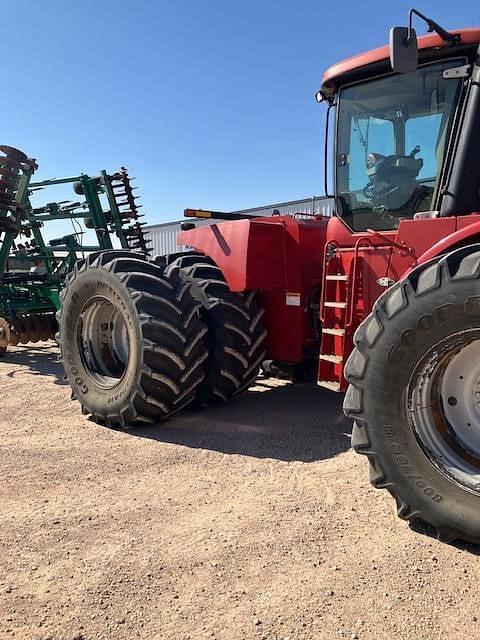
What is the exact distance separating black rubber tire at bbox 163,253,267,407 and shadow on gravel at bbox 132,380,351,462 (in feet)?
0.88

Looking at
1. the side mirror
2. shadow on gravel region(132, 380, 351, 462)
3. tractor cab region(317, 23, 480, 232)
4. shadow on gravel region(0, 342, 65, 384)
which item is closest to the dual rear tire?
shadow on gravel region(132, 380, 351, 462)

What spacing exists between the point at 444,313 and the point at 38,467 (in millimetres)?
2747

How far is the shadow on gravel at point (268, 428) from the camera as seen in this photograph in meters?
4.09

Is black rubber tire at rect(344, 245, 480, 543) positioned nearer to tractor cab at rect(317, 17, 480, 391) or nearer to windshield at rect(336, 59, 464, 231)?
tractor cab at rect(317, 17, 480, 391)

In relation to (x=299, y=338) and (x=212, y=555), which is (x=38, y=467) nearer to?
(x=212, y=555)

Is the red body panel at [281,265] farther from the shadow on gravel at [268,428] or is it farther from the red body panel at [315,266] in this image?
the shadow on gravel at [268,428]

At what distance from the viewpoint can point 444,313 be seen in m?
2.64

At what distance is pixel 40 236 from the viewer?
9.13 metres

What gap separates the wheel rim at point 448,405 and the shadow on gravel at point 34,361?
479cm

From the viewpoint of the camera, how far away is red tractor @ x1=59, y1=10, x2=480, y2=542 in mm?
2750

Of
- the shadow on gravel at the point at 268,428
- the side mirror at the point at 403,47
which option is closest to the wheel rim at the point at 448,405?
the shadow on gravel at the point at 268,428

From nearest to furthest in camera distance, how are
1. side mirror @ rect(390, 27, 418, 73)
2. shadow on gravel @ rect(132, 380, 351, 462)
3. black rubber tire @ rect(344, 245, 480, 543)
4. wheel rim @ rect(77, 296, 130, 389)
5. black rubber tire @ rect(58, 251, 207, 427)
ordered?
black rubber tire @ rect(344, 245, 480, 543) < side mirror @ rect(390, 27, 418, 73) < shadow on gravel @ rect(132, 380, 351, 462) < black rubber tire @ rect(58, 251, 207, 427) < wheel rim @ rect(77, 296, 130, 389)

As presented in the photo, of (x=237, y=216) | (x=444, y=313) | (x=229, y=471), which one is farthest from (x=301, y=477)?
(x=237, y=216)

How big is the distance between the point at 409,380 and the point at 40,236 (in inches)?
301
